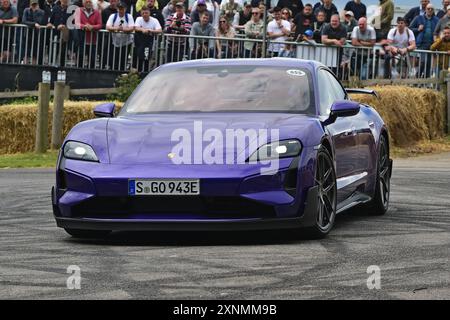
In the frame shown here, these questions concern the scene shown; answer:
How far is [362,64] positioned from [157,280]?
62.6 ft

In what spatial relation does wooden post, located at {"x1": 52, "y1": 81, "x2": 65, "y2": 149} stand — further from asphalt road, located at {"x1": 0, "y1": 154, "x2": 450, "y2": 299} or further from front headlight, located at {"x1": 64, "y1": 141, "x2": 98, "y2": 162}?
front headlight, located at {"x1": 64, "y1": 141, "x2": 98, "y2": 162}

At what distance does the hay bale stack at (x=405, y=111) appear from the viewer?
24156 mm

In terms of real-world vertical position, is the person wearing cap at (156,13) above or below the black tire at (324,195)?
above

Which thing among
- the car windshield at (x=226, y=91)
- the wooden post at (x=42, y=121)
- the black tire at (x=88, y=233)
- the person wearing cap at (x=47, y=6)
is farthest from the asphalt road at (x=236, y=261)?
the person wearing cap at (x=47, y=6)

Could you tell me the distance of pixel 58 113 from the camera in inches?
895

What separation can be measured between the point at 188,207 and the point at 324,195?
1.21 metres

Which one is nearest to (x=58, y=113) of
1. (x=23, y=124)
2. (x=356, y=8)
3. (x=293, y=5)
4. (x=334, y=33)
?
(x=23, y=124)

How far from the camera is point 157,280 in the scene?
7637mm

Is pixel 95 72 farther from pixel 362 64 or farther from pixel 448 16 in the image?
pixel 448 16

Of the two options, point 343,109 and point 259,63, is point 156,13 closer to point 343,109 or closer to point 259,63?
point 259,63

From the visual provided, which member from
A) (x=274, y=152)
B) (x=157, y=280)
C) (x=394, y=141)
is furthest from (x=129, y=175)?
(x=394, y=141)

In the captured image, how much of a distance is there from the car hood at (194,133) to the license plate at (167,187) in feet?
0.65

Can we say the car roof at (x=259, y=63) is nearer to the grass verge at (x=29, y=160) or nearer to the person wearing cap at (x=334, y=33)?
the grass verge at (x=29, y=160)

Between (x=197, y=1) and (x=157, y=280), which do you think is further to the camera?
(x=197, y=1)
